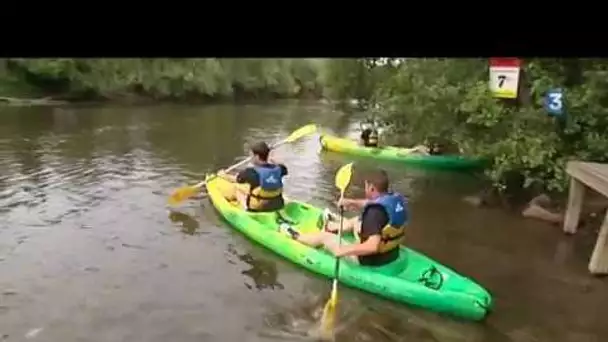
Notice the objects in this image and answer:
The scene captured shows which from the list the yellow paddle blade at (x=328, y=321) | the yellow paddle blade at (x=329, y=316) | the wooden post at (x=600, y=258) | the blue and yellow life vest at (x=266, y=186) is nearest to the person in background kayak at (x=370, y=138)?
the blue and yellow life vest at (x=266, y=186)

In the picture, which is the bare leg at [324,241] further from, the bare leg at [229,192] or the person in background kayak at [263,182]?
the bare leg at [229,192]

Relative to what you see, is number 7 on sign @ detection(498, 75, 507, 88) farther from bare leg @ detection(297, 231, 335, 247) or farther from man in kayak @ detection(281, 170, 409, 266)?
bare leg @ detection(297, 231, 335, 247)

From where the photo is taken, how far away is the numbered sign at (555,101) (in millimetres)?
7223

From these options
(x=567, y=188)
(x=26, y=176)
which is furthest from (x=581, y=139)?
(x=26, y=176)

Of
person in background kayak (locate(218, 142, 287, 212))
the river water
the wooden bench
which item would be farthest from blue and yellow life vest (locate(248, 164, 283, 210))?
the wooden bench

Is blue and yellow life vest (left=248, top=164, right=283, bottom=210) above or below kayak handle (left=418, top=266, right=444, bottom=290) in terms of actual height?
above

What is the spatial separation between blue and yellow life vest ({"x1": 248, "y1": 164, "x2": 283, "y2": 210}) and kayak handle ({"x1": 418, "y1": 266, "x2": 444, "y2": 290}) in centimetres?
202

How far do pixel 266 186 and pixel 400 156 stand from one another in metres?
4.93

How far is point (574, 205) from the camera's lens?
7.27m

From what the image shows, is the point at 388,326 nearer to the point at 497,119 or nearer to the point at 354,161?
the point at 497,119

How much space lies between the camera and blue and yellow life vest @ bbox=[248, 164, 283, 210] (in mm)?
7086

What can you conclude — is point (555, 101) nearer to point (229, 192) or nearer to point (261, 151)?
point (261, 151)

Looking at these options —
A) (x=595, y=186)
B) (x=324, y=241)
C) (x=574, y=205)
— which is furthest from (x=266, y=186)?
(x=574, y=205)
